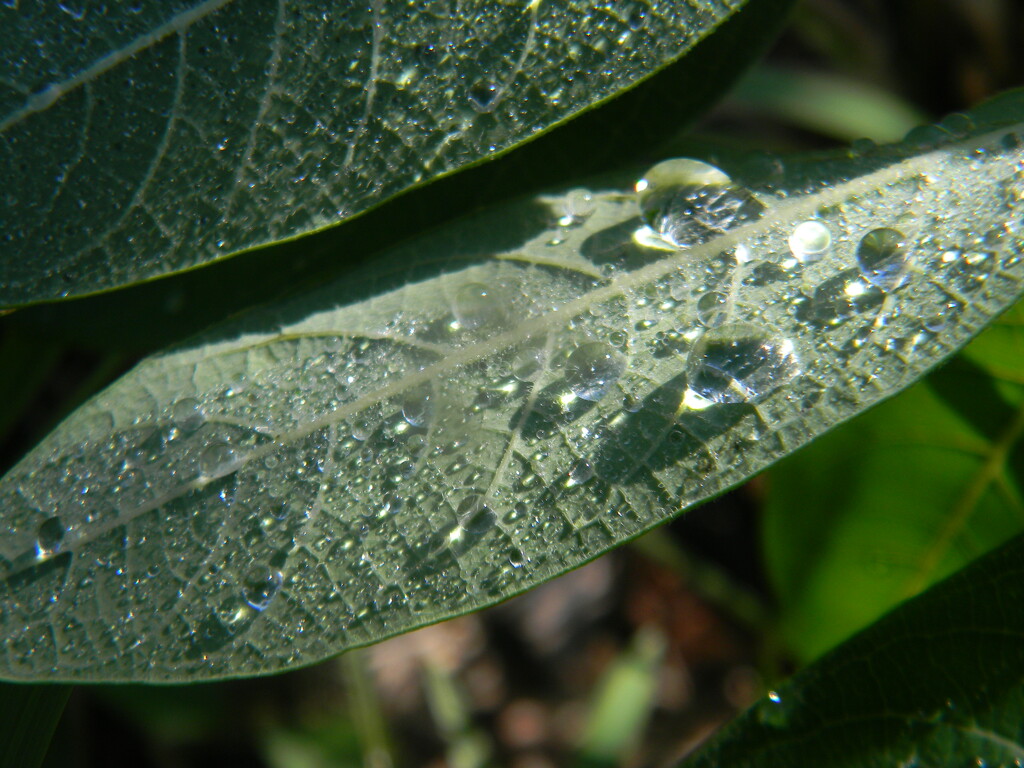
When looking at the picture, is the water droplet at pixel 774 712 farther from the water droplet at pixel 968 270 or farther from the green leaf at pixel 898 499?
the green leaf at pixel 898 499

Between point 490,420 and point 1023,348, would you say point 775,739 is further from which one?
point 1023,348

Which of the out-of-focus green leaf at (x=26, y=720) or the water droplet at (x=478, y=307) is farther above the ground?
the water droplet at (x=478, y=307)

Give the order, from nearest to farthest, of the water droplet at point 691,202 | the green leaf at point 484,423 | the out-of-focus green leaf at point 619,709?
the green leaf at point 484,423, the water droplet at point 691,202, the out-of-focus green leaf at point 619,709

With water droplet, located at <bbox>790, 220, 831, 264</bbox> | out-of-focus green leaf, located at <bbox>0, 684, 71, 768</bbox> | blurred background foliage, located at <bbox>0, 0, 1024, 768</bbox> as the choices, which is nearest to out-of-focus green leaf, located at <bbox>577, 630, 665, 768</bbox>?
blurred background foliage, located at <bbox>0, 0, 1024, 768</bbox>

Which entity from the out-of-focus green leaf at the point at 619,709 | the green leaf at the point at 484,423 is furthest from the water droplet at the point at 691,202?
the out-of-focus green leaf at the point at 619,709

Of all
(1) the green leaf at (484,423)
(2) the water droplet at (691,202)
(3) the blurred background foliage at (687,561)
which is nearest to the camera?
(1) the green leaf at (484,423)

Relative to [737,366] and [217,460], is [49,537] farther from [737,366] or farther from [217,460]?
[737,366]
